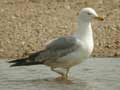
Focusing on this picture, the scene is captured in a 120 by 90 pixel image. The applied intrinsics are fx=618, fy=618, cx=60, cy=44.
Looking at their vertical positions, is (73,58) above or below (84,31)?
below

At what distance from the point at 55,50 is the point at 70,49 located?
405mm

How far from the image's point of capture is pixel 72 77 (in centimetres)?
1219

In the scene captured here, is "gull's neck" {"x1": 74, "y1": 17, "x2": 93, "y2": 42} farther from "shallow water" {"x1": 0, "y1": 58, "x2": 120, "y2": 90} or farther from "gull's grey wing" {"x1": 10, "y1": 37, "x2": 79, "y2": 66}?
"shallow water" {"x1": 0, "y1": 58, "x2": 120, "y2": 90}

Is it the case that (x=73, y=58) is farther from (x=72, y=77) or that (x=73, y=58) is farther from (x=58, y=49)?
(x=72, y=77)

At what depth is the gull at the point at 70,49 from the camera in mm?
11414

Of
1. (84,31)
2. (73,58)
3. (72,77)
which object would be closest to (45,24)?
(72,77)

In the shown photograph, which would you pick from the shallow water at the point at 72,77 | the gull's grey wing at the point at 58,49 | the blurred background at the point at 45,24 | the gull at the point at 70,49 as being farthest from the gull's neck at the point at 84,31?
the blurred background at the point at 45,24

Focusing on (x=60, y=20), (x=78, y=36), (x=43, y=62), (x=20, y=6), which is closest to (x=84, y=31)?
(x=78, y=36)

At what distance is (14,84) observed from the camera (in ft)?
37.6

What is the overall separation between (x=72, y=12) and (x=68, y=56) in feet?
20.4

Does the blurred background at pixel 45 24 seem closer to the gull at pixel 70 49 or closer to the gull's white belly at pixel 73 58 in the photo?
the gull at pixel 70 49

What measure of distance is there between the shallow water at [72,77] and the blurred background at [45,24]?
3.40ft

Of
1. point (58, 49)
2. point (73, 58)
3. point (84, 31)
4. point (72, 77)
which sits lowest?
point (72, 77)

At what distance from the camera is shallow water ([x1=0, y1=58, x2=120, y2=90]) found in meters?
11.4
